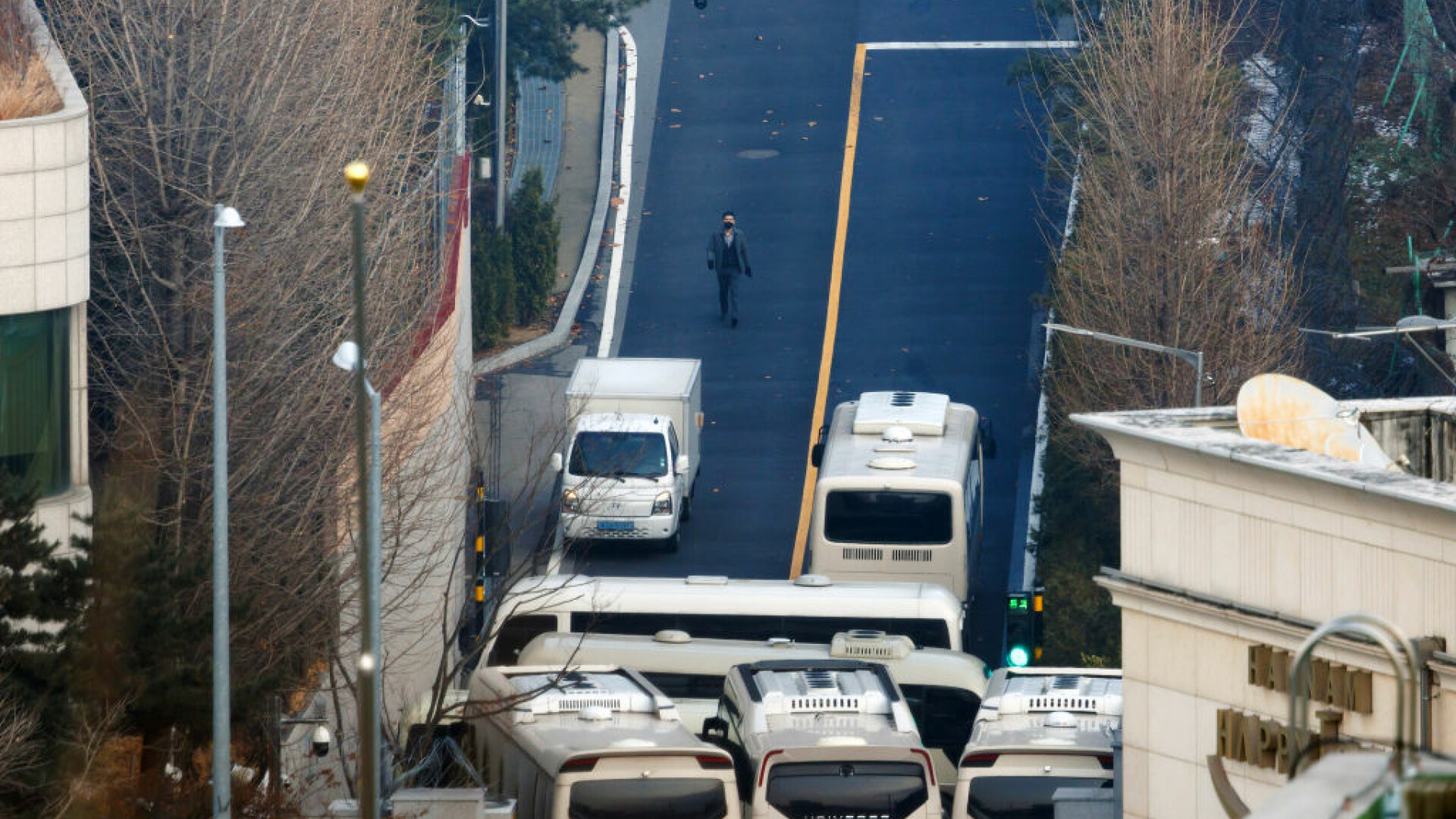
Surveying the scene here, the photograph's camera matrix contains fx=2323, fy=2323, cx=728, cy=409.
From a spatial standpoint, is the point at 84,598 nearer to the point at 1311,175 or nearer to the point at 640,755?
the point at 640,755

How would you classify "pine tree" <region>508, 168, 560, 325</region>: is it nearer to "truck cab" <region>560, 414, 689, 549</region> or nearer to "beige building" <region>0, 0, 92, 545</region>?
"truck cab" <region>560, 414, 689, 549</region>

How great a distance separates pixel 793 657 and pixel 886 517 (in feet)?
20.3

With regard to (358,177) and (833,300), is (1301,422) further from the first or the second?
(833,300)

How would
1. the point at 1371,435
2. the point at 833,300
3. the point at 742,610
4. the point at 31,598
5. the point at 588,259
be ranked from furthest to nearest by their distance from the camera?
the point at 588,259 < the point at 833,300 < the point at 742,610 < the point at 31,598 < the point at 1371,435

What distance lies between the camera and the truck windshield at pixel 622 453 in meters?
36.4

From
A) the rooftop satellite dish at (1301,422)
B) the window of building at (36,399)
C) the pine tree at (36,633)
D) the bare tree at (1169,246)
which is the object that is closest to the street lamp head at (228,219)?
the pine tree at (36,633)

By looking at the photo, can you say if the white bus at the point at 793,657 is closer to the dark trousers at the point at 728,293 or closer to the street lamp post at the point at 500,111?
the dark trousers at the point at 728,293

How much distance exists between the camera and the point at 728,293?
154 feet

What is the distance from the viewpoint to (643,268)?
1992 inches

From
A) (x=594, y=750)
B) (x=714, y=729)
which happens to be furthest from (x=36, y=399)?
(x=714, y=729)

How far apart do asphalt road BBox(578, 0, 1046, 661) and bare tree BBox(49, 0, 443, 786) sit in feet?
28.2

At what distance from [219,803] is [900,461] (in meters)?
14.3

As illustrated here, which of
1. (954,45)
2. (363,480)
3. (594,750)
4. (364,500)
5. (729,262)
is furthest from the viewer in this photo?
(954,45)

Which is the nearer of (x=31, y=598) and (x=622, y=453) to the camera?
(x=31, y=598)
